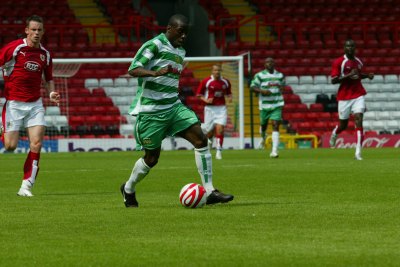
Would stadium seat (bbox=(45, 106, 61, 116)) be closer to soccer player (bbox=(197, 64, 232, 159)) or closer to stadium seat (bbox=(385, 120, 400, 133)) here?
soccer player (bbox=(197, 64, 232, 159))

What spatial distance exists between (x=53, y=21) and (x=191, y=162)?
19.1 metres

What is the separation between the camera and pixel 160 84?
11.1 m

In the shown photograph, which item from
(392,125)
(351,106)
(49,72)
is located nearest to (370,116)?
(392,125)

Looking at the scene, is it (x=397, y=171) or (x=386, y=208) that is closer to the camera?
(x=386, y=208)

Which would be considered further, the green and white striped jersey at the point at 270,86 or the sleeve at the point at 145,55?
the green and white striped jersey at the point at 270,86

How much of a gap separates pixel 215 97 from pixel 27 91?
13.5 meters

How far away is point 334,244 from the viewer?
751 cm

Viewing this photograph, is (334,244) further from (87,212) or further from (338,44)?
(338,44)

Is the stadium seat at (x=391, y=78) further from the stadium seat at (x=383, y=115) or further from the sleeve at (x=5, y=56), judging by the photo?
the sleeve at (x=5, y=56)

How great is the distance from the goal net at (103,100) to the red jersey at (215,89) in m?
4.10

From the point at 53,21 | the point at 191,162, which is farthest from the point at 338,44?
the point at 191,162

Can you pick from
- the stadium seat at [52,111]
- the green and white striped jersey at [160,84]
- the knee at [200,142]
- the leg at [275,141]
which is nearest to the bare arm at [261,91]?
the leg at [275,141]

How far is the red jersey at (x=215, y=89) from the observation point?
2619 cm

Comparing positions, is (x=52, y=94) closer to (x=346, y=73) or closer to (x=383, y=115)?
(x=346, y=73)
